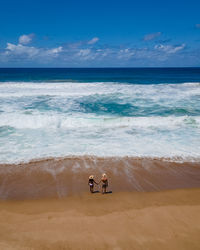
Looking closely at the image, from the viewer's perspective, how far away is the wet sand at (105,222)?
518 cm

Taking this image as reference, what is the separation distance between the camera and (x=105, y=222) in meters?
5.86

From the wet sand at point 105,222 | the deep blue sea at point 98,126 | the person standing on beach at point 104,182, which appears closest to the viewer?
the wet sand at point 105,222

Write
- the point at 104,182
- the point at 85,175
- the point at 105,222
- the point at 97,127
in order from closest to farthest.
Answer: the point at 105,222
the point at 104,182
the point at 85,175
the point at 97,127

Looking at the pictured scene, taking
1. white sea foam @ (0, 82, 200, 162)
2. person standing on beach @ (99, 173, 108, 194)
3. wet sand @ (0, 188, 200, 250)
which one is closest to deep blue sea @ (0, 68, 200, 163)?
white sea foam @ (0, 82, 200, 162)

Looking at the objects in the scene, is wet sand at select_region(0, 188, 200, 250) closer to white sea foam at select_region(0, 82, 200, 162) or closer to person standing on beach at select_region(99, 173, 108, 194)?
person standing on beach at select_region(99, 173, 108, 194)

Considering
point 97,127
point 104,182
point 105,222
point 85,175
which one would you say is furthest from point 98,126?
point 105,222

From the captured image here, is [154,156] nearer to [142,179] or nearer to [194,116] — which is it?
[142,179]

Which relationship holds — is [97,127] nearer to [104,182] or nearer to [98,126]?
[98,126]

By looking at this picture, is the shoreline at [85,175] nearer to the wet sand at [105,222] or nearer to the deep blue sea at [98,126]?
the wet sand at [105,222]

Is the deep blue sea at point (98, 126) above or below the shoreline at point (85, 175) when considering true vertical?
above

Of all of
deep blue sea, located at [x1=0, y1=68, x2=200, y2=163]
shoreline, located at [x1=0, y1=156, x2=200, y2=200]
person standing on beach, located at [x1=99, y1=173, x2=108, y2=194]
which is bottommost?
shoreline, located at [x1=0, y1=156, x2=200, y2=200]

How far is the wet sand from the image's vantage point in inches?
204

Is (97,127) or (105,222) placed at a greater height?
(105,222)

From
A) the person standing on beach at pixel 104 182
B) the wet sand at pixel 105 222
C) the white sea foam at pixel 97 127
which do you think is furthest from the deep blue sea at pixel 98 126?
the wet sand at pixel 105 222
